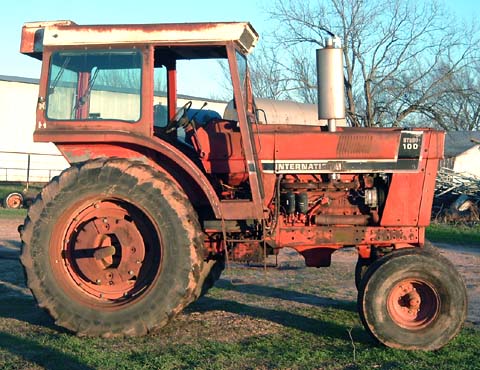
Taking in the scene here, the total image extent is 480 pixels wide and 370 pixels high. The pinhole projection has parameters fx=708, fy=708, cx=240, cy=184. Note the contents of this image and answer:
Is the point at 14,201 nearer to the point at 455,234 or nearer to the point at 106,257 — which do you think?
the point at 455,234

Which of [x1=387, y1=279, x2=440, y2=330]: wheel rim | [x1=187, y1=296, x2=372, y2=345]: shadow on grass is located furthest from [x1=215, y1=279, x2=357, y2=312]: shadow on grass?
[x1=387, y1=279, x2=440, y2=330]: wheel rim

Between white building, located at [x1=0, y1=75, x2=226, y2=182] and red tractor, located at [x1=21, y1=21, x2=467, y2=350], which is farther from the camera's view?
white building, located at [x1=0, y1=75, x2=226, y2=182]

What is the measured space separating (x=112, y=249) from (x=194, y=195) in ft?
3.12

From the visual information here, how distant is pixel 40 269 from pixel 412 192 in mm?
3530

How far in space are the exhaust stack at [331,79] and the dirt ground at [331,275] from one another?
2.27 meters

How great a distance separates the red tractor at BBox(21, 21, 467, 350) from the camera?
6.25 metres

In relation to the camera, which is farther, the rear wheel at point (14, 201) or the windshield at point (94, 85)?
the rear wheel at point (14, 201)

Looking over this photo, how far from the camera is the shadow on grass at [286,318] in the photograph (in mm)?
6570

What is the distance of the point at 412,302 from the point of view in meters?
6.27

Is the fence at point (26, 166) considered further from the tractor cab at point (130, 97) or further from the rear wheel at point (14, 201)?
the tractor cab at point (130, 97)

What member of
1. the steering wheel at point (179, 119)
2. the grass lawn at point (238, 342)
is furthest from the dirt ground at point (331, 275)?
the steering wheel at point (179, 119)

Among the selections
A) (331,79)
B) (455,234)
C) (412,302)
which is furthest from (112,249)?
(455,234)

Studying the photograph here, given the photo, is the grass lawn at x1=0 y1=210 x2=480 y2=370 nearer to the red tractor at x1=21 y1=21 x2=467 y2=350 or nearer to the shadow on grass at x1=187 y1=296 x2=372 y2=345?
the shadow on grass at x1=187 y1=296 x2=372 y2=345

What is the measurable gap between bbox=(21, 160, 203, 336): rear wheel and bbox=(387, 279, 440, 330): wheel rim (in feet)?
5.76
